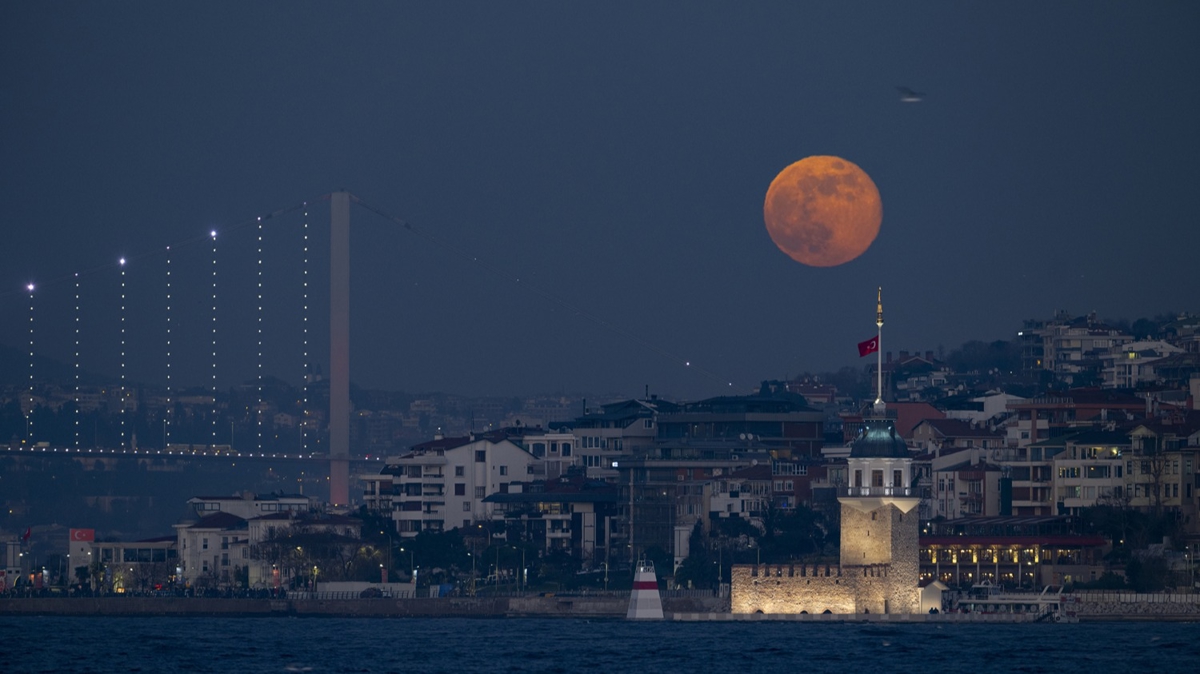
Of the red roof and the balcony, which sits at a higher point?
the balcony

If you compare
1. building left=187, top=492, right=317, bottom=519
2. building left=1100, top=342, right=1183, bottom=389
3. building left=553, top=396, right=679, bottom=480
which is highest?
building left=1100, top=342, right=1183, bottom=389

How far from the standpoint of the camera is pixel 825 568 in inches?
2399

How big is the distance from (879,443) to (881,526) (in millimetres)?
1947

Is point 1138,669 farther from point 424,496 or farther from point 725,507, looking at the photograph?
point 424,496

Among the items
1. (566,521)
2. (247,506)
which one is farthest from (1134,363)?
(247,506)

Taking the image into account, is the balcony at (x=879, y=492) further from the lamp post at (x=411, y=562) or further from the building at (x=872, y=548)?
the lamp post at (x=411, y=562)

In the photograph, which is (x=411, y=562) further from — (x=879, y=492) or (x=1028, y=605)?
(x=879, y=492)

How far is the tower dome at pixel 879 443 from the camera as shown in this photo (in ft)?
198

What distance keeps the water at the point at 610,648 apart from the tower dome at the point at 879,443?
4217 mm

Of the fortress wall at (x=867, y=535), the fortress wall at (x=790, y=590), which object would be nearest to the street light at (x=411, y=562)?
the fortress wall at (x=790, y=590)

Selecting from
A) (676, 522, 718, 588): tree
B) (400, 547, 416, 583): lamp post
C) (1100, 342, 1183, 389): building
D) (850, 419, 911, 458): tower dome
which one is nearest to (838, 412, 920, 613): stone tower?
(850, 419, 911, 458): tower dome

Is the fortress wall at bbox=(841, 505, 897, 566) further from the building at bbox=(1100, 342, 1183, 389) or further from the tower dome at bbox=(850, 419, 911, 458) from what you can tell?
the building at bbox=(1100, 342, 1183, 389)

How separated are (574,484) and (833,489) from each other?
10834 mm

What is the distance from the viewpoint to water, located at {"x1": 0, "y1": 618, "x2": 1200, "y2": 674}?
5340 centimetres
